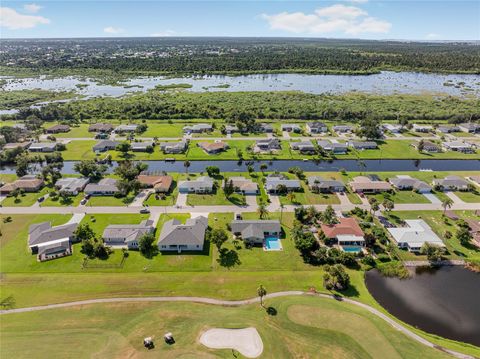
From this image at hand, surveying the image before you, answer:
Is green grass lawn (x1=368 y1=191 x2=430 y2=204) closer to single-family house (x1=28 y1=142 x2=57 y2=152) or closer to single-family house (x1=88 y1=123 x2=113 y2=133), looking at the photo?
single-family house (x1=88 y1=123 x2=113 y2=133)

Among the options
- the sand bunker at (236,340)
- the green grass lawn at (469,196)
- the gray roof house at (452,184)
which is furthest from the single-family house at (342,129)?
the sand bunker at (236,340)

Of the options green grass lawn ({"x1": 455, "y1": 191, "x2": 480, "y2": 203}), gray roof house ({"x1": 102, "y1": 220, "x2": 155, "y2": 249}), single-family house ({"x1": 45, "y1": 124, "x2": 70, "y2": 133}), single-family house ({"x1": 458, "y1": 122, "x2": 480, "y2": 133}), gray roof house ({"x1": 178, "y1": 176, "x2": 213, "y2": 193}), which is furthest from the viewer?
single-family house ({"x1": 458, "y1": 122, "x2": 480, "y2": 133})

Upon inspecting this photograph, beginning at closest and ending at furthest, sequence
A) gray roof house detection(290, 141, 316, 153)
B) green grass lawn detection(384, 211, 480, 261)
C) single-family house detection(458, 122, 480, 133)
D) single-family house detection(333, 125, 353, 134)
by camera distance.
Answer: green grass lawn detection(384, 211, 480, 261)
gray roof house detection(290, 141, 316, 153)
single-family house detection(458, 122, 480, 133)
single-family house detection(333, 125, 353, 134)

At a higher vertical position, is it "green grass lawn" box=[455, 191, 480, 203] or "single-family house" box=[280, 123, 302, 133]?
"single-family house" box=[280, 123, 302, 133]

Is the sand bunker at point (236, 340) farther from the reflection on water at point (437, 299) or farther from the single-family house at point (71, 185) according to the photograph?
the single-family house at point (71, 185)

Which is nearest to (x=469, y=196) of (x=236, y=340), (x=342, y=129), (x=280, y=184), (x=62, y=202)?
(x=280, y=184)

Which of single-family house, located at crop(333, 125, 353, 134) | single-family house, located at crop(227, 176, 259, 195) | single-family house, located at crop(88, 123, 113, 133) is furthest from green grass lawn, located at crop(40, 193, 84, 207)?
single-family house, located at crop(333, 125, 353, 134)

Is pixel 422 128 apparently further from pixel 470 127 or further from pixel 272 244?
pixel 272 244

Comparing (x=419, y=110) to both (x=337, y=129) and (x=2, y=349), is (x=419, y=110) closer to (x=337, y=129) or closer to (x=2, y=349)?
(x=337, y=129)
